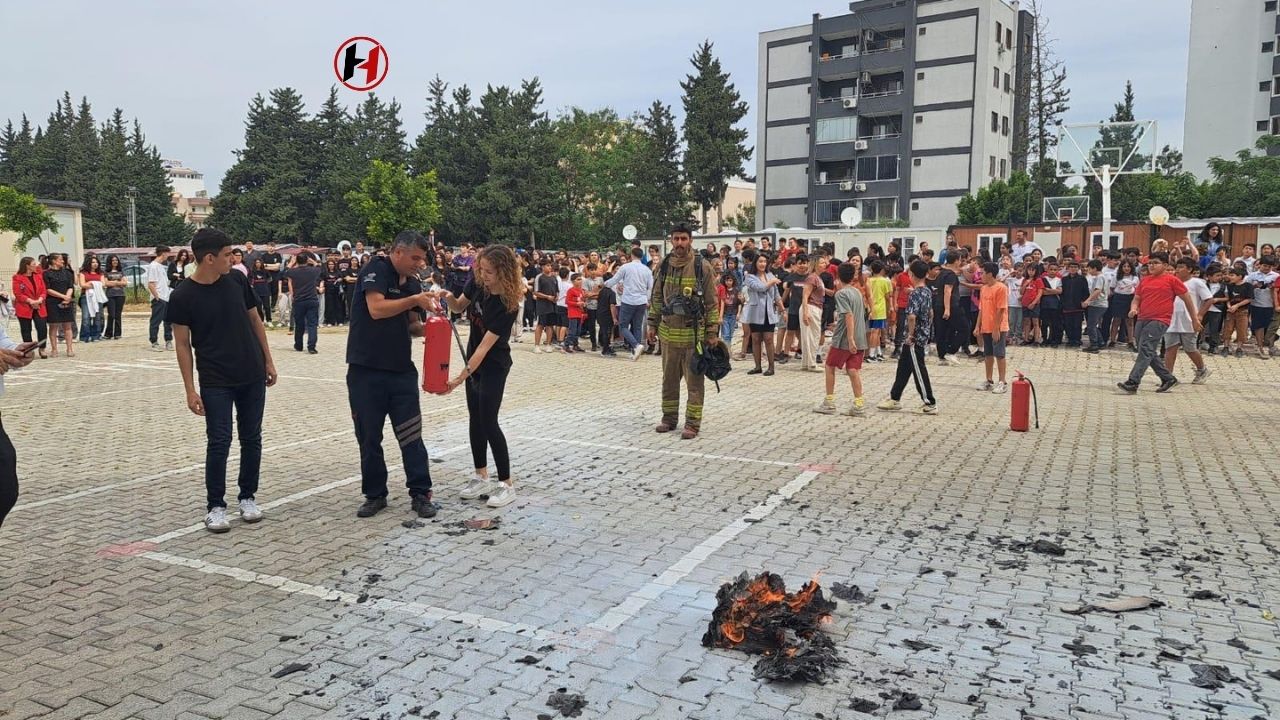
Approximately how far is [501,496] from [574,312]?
12.3m

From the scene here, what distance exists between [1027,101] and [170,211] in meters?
71.7

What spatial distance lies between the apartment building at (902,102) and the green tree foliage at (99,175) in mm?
54017

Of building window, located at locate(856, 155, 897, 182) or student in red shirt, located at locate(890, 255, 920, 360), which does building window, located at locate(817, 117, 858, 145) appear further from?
student in red shirt, located at locate(890, 255, 920, 360)

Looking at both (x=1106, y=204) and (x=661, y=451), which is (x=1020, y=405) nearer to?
(x=661, y=451)

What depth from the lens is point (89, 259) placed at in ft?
64.3

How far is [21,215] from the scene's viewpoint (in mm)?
44406

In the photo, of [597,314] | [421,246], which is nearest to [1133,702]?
[421,246]

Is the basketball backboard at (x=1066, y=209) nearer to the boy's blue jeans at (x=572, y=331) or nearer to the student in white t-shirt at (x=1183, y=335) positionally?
the student in white t-shirt at (x=1183, y=335)

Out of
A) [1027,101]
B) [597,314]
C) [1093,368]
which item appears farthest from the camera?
[1027,101]

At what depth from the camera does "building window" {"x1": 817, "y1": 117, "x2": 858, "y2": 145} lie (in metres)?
67.8

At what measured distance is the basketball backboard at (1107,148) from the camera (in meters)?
28.1

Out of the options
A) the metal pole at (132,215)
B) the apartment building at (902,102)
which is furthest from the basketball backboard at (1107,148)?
the metal pole at (132,215)

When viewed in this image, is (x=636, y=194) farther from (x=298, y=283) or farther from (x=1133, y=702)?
(x=1133, y=702)

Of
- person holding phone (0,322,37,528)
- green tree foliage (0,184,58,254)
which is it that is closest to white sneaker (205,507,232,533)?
person holding phone (0,322,37,528)
